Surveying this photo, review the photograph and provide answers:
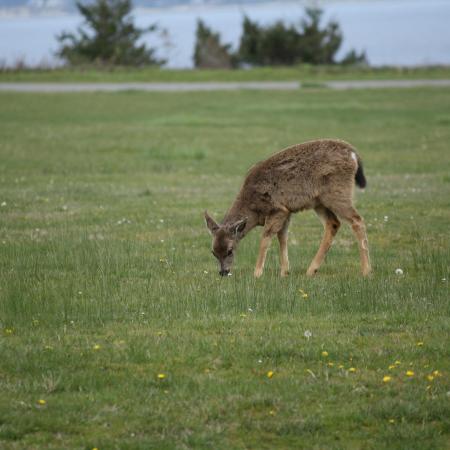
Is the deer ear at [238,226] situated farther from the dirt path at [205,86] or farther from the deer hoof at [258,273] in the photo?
the dirt path at [205,86]

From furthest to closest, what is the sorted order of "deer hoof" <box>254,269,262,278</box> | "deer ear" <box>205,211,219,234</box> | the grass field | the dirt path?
the dirt path, "deer ear" <box>205,211,219,234</box>, "deer hoof" <box>254,269,262,278</box>, the grass field

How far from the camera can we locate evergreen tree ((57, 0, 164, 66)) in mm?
59594

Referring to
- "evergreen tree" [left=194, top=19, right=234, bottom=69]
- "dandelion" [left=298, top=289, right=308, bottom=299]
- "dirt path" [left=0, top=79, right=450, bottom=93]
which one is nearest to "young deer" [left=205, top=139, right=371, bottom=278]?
"dandelion" [left=298, top=289, right=308, bottom=299]

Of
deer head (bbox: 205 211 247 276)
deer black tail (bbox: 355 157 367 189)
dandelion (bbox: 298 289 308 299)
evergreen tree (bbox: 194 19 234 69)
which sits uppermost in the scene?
evergreen tree (bbox: 194 19 234 69)

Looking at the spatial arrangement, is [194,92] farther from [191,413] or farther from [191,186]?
[191,413]

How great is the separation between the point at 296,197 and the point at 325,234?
0.63m

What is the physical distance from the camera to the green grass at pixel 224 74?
4750cm

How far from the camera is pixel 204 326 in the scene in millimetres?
8766

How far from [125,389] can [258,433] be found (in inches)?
48.9

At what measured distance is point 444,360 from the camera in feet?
25.3

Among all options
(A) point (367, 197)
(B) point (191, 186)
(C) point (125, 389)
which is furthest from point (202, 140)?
(C) point (125, 389)

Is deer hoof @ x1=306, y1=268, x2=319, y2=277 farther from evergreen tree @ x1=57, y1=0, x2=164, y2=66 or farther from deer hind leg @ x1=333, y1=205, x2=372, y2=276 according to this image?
evergreen tree @ x1=57, y1=0, x2=164, y2=66

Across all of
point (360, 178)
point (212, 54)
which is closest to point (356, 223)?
point (360, 178)

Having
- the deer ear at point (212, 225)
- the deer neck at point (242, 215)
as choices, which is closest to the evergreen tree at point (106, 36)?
the deer neck at point (242, 215)
